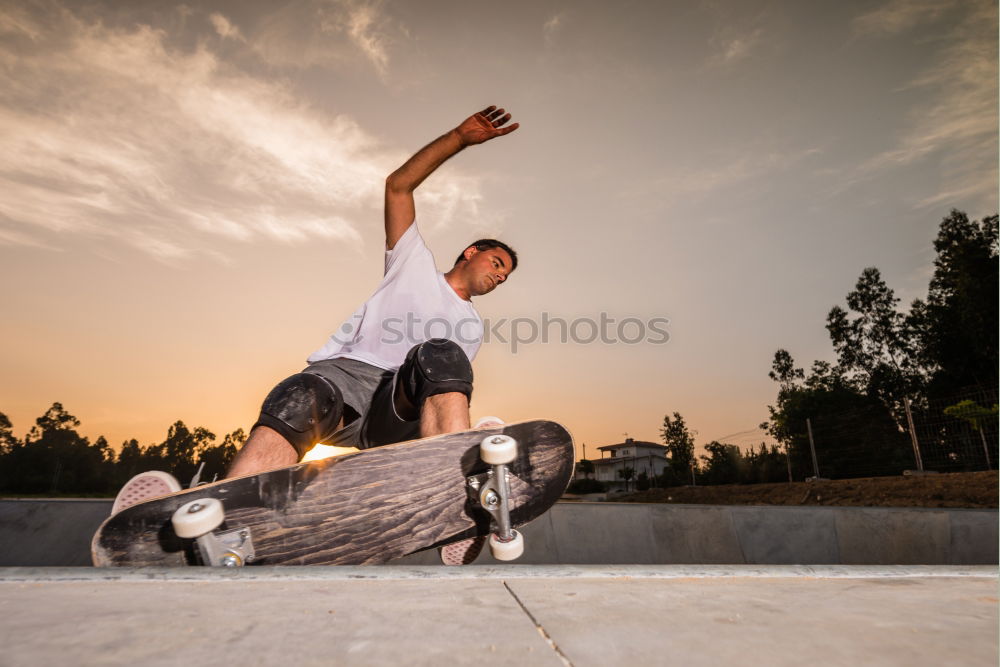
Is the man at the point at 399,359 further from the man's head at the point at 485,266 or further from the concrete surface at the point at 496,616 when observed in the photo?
the concrete surface at the point at 496,616

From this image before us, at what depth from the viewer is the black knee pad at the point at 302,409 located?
7.34ft

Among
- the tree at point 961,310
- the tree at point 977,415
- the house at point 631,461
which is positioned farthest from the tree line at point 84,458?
the house at point 631,461

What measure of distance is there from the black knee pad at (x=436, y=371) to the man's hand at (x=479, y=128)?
130cm

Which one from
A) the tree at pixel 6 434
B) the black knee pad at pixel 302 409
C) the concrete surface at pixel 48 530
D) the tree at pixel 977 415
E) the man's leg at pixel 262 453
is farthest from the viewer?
the tree at pixel 6 434

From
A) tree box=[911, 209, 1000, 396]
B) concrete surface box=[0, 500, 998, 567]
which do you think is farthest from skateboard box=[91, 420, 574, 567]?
tree box=[911, 209, 1000, 396]

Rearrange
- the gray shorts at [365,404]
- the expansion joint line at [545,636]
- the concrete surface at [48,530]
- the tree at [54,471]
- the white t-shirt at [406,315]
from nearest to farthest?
the expansion joint line at [545,636] < the gray shorts at [365,404] < the white t-shirt at [406,315] < the concrete surface at [48,530] < the tree at [54,471]

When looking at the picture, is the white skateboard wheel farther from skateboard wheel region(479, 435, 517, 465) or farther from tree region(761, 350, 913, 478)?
tree region(761, 350, 913, 478)

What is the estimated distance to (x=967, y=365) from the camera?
104ft

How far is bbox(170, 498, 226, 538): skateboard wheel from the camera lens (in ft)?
4.73

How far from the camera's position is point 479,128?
2.95 m

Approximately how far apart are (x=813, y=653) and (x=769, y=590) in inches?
19.1

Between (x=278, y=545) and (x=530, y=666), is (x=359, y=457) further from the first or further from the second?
(x=530, y=666)

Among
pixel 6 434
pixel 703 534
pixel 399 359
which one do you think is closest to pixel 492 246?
pixel 399 359

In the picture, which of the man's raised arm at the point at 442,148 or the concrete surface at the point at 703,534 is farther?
the concrete surface at the point at 703,534
